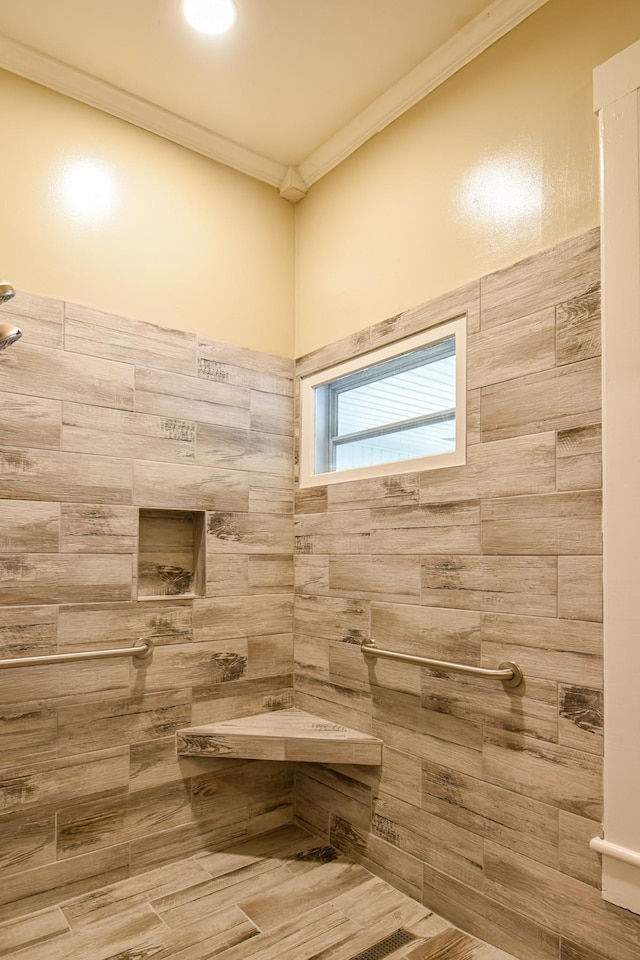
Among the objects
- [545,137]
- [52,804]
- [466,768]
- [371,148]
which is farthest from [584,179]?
[52,804]

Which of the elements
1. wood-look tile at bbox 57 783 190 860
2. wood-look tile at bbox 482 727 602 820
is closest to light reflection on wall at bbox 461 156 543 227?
wood-look tile at bbox 482 727 602 820

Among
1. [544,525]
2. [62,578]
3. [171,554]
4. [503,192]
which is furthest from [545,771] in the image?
[503,192]

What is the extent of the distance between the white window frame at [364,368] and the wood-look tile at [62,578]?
818 mm

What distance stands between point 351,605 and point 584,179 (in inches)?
59.3

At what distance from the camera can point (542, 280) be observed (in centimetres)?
169

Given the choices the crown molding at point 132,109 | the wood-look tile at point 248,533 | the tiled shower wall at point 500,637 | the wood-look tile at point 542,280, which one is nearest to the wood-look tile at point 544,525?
the tiled shower wall at point 500,637

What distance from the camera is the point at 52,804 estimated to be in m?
1.91

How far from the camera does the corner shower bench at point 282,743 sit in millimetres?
2064

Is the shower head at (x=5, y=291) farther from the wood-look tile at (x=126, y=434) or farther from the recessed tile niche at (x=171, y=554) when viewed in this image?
the recessed tile niche at (x=171, y=554)

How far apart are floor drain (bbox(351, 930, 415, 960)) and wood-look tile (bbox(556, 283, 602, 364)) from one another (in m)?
1.65

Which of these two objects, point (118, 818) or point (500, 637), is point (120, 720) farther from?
point (500, 637)

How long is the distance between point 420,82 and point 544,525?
1539 mm

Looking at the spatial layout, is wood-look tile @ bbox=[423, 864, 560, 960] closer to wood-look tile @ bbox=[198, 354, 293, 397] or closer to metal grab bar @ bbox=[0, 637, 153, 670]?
metal grab bar @ bbox=[0, 637, 153, 670]

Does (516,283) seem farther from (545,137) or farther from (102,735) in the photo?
(102,735)
